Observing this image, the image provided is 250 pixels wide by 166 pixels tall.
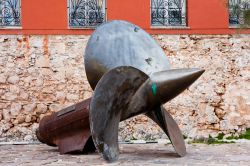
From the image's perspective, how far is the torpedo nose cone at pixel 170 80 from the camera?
604 centimetres

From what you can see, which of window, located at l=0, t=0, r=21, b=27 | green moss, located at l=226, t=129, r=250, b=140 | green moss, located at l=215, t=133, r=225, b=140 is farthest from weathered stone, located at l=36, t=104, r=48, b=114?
green moss, located at l=226, t=129, r=250, b=140

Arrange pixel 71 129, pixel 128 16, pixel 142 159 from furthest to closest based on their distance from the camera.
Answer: pixel 128 16, pixel 71 129, pixel 142 159

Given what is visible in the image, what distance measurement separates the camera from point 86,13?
37.4 feet

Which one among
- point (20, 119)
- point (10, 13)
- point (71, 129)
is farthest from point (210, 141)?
point (10, 13)

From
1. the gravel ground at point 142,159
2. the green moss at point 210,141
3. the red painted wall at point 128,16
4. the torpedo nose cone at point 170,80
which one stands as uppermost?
the red painted wall at point 128,16

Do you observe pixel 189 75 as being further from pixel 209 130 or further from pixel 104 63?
pixel 209 130

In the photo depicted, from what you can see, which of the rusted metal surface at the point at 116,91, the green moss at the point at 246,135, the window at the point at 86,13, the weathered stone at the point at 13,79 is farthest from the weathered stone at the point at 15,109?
the green moss at the point at 246,135

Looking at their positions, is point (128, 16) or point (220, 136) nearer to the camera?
point (220, 136)

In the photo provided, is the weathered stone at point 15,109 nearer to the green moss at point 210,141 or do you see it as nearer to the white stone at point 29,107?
the white stone at point 29,107

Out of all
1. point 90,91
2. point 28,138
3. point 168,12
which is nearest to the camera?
point 28,138

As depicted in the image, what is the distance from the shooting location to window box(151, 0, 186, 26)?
11.4m

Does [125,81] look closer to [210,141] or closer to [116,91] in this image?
[116,91]

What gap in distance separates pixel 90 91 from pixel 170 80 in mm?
4997

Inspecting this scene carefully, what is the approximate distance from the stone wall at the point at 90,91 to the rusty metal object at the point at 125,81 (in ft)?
13.2
